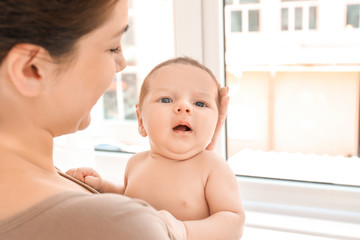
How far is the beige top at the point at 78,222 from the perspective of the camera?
597 mm

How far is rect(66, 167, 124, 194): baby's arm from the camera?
1.09m

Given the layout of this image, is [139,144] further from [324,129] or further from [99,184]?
[324,129]

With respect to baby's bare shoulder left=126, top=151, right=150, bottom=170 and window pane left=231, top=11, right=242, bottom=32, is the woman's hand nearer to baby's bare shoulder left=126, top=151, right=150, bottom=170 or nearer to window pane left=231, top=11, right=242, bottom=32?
baby's bare shoulder left=126, top=151, right=150, bottom=170

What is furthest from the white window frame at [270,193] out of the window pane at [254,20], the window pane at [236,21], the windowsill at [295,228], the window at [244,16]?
the window pane at [254,20]

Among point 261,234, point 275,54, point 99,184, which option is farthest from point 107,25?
point 275,54

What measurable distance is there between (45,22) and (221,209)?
22.4 inches

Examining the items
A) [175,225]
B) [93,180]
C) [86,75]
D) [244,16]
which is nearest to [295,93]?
[244,16]

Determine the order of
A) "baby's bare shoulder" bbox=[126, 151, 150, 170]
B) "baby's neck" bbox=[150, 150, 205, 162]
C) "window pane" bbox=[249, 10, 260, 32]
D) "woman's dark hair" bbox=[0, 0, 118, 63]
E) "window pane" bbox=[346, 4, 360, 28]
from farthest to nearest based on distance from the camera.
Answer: "window pane" bbox=[249, 10, 260, 32] < "window pane" bbox=[346, 4, 360, 28] < "baby's bare shoulder" bbox=[126, 151, 150, 170] < "baby's neck" bbox=[150, 150, 205, 162] < "woman's dark hair" bbox=[0, 0, 118, 63]

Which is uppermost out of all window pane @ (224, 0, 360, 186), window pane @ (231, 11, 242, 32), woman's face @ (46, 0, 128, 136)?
window pane @ (231, 11, 242, 32)

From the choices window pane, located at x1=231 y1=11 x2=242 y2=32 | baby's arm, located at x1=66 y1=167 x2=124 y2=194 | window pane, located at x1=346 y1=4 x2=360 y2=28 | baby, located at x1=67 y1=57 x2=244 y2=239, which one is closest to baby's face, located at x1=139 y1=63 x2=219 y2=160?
baby, located at x1=67 y1=57 x2=244 y2=239

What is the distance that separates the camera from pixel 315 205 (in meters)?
1.33

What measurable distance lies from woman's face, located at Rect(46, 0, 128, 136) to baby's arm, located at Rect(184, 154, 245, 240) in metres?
0.34

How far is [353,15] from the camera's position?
1.62 meters

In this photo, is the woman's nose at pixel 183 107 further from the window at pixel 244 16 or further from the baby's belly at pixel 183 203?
the window at pixel 244 16
